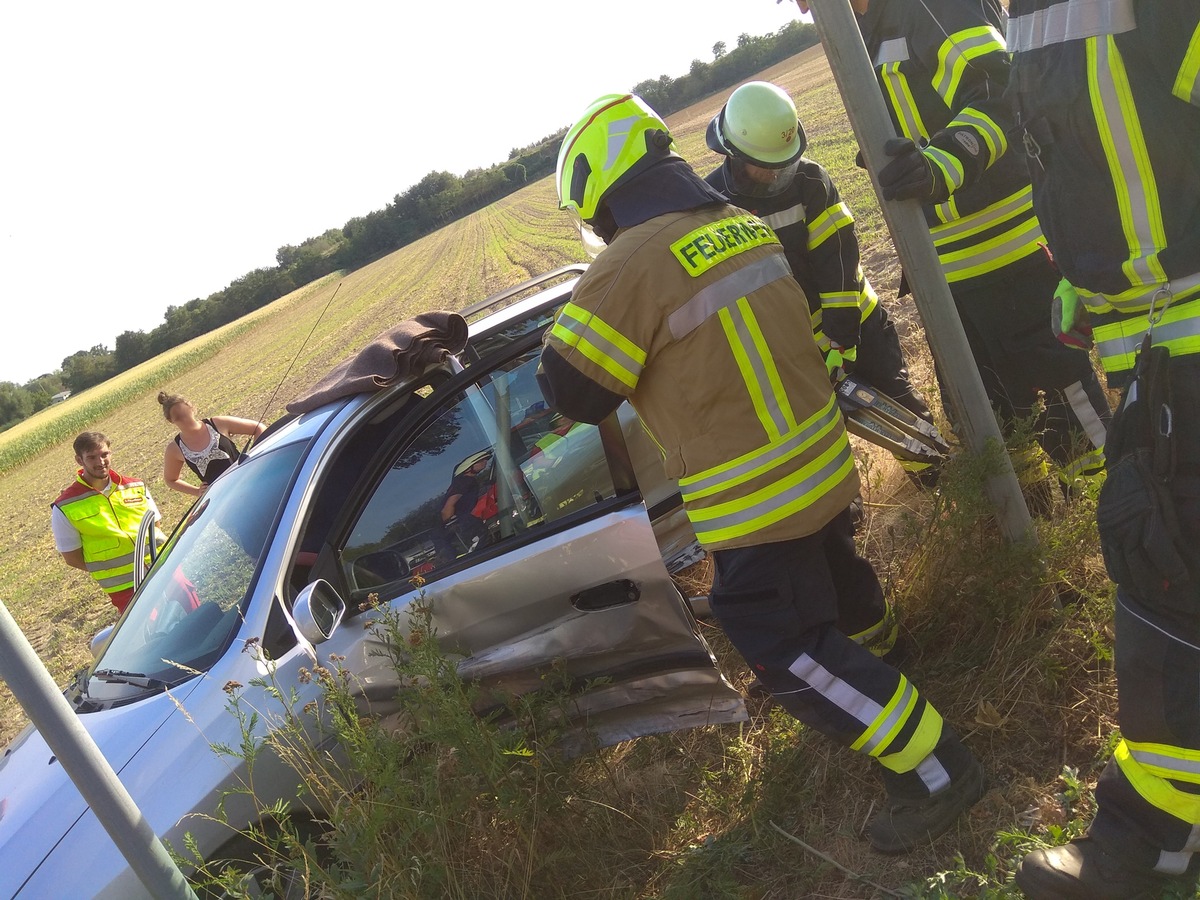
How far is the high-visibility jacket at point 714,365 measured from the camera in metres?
2.23

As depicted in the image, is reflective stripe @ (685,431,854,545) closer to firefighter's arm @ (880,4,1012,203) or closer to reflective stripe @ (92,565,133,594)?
firefighter's arm @ (880,4,1012,203)

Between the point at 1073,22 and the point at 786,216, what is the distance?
1.85 meters

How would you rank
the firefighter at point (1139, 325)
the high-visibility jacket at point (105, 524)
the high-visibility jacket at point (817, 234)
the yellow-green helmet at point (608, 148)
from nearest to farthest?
the firefighter at point (1139, 325), the yellow-green helmet at point (608, 148), the high-visibility jacket at point (817, 234), the high-visibility jacket at point (105, 524)

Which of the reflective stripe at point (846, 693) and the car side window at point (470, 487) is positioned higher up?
the car side window at point (470, 487)

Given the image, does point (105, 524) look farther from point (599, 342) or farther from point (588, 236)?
point (599, 342)

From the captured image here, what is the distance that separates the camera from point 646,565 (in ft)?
9.30

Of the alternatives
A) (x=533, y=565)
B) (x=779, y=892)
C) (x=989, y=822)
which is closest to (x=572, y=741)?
(x=533, y=565)

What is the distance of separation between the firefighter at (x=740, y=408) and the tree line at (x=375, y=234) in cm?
5712

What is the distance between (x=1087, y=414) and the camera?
3084mm

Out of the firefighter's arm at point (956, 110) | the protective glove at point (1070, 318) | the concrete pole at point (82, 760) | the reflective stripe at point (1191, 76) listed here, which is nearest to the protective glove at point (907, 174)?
the firefighter's arm at point (956, 110)

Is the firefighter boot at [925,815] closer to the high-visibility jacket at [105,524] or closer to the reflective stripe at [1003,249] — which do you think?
the reflective stripe at [1003,249]

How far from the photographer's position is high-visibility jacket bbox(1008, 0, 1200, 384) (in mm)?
1640

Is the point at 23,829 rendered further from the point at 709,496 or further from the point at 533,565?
the point at 709,496

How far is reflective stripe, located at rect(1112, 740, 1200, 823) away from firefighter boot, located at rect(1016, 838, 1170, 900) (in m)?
0.16
